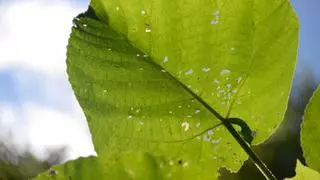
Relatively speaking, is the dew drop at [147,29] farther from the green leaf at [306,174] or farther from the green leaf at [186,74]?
the green leaf at [306,174]

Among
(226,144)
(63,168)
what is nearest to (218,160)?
(226,144)

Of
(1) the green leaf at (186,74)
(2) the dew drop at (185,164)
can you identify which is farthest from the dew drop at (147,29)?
(2) the dew drop at (185,164)

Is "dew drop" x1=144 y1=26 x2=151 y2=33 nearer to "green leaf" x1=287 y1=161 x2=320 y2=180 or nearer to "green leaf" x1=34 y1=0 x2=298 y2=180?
"green leaf" x1=34 y1=0 x2=298 y2=180

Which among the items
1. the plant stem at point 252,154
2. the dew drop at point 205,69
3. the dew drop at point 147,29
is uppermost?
the dew drop at point 147,29

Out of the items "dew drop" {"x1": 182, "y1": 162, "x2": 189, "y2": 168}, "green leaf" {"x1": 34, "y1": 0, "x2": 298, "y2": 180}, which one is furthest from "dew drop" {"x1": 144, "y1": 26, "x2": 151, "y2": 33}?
"dew drop" {"x1": 182, "y1": 162, "x2": 189, "y2": 168}

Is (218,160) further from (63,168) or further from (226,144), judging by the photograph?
(63,168)

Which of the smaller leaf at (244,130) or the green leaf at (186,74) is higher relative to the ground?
the green leaf at (186,74)

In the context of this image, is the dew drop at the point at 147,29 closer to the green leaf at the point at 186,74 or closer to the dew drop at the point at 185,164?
the green leaf at the point at 186,74
